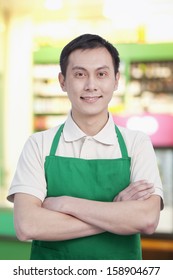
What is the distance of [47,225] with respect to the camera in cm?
108

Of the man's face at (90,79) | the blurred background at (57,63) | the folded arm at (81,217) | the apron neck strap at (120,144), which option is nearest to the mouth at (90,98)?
the man's face at (90,79)

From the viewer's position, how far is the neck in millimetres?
1164

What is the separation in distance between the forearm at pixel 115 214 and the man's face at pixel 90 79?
0.67 ft

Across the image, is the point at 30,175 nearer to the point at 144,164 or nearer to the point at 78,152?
the point at 78,152

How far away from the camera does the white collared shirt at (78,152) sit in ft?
3.67

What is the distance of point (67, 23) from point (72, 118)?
331 centimetres

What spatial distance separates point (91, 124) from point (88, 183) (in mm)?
134

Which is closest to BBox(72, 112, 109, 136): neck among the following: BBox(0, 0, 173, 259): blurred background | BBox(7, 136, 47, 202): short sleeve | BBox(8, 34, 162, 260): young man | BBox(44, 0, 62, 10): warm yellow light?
BBox(8, 34, 162, 260): young man

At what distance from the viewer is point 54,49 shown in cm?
427

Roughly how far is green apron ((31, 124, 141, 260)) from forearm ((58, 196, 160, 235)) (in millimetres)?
64

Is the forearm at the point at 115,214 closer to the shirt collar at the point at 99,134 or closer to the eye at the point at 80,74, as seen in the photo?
→ the shirt collar at the point at 99,134

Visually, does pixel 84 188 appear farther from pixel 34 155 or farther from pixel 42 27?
pixel 42 27

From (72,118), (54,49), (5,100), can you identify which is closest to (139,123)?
(54,49)

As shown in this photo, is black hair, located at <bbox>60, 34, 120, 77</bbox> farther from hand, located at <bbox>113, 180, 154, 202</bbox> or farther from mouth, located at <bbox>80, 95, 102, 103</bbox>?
hand, located at <bbox>113, 180, 154, 202</bbox>
